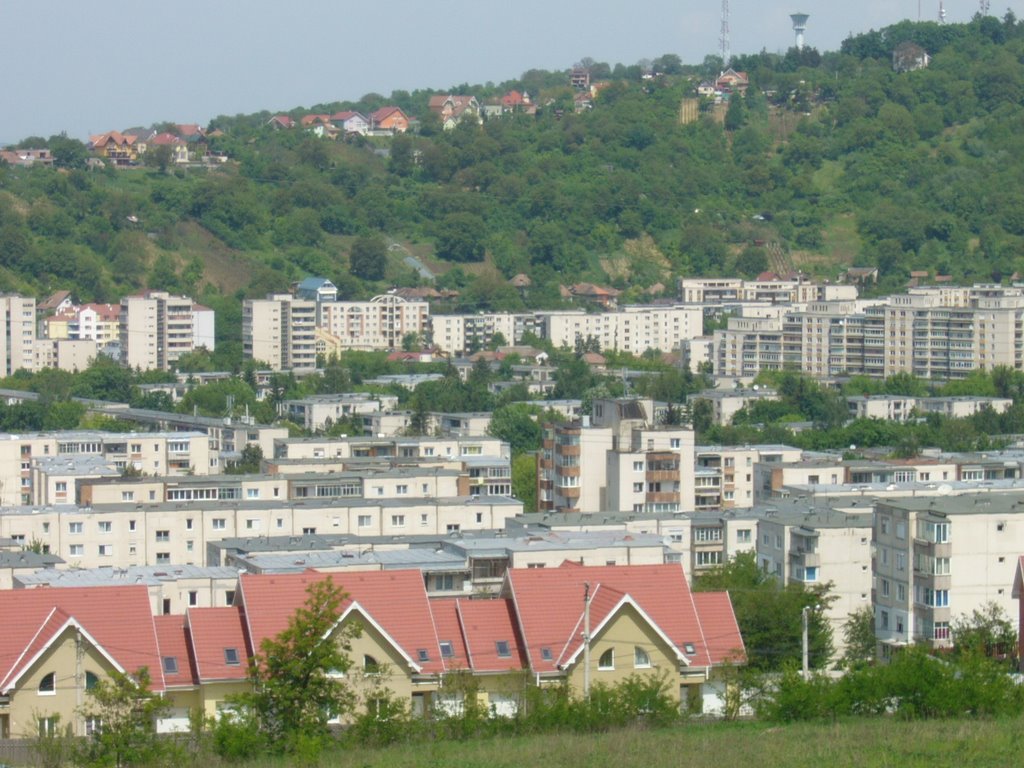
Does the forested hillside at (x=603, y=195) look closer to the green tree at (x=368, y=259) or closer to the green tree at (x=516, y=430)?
the green tree at (x=368, y=259)

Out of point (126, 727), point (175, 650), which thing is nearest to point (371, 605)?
point (175, 650)

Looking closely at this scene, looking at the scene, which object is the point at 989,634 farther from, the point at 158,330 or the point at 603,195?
the point at 603,195

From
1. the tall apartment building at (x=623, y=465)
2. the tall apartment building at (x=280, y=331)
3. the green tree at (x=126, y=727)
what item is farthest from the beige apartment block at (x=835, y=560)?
the tall apartment building at (x=280, y=331)

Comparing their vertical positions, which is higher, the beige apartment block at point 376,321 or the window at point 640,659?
the beige apartment block at point 376,321

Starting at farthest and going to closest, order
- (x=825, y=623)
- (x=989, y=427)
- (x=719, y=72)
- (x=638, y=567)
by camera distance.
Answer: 1. (x=719, y=72)
2. (x=989, y=427)
3. (x=825, y=623)
4. (x=638, y=567)

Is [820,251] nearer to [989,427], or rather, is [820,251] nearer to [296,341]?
[296,341]

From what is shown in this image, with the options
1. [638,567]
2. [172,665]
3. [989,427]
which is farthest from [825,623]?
[989,427]

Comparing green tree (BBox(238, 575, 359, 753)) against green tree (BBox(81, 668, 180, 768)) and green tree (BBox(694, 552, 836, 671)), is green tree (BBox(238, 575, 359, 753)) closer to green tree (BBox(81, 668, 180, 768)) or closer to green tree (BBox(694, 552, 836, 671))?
green tree (BBox(81, 668, 180, 768))
